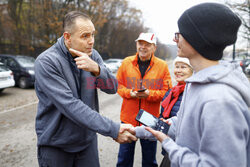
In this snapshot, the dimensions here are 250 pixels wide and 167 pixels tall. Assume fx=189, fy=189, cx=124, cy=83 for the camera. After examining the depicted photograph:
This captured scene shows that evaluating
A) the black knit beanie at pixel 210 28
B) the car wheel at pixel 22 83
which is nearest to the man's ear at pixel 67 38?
the black knit beanie at pixel 210 28

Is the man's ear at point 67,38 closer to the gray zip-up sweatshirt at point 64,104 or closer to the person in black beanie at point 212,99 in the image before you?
the gray zip-up sweatshirt at point 64,104

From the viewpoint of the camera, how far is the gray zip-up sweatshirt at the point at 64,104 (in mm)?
1729

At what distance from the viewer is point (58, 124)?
5.92ft

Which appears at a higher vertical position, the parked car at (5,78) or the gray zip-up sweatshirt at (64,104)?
the gray zip-up sweatshirt at (64,104)

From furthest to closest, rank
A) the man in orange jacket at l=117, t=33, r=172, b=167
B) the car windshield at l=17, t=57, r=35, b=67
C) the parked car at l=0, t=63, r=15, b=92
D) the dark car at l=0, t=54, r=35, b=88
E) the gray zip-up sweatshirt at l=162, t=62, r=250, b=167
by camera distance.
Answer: the car windshield at l=17, t=57, r=35, b=67 → the dark car at l=0, t=54, r=35, b=88 → the parked car at l=0, t=63, r=15, b=92 → the man in orange jacket at l=117, t=33, r=172, b=167 → the gray zip-up sweatshirt at l=162, t=62, r=250, b=167

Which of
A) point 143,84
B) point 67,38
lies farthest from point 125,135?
point 143,84

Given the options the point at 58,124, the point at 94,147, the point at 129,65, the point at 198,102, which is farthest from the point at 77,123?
the point at 129,65

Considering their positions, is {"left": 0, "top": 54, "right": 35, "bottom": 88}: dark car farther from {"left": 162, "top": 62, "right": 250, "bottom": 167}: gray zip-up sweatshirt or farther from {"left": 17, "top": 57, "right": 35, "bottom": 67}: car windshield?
{"left": 162, "top": 62, "right": 250, "bottom": 167}: gray zip-up sweatshirt

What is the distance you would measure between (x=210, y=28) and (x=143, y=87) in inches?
78.6

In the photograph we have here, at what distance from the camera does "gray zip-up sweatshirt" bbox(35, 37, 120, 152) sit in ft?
5.67

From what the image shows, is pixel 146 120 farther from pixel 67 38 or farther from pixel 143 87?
pixel 143 87

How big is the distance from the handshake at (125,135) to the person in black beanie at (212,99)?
781mm

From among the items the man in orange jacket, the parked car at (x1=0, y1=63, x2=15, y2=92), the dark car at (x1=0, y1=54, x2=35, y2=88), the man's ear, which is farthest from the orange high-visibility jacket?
the dark car at (x1=0, y1=54, x2=35, y2=88)

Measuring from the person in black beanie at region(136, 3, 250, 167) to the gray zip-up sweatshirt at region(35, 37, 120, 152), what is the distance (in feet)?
2.80
